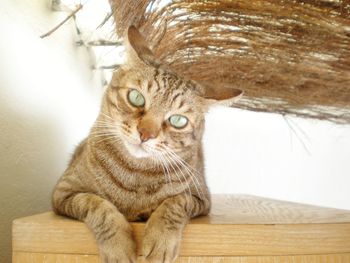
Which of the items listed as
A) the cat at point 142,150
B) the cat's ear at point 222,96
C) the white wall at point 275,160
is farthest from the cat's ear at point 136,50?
the white wall at point 275,160

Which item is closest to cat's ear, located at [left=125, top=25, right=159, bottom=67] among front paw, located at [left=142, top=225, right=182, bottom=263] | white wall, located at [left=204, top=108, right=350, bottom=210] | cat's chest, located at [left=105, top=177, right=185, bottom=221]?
cat's chest, located at [left=105, top=177, right=185, bottom=221]

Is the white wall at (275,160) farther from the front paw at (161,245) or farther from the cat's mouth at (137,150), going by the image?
the front paw at (161,245)

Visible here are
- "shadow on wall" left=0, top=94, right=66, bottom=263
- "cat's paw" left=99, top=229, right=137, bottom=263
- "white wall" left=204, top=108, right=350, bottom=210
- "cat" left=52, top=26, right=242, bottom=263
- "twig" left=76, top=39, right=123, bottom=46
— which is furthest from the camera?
"white wall" left=204, top=108, right=350, bottom=210

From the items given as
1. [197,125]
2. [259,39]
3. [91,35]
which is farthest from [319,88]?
[91,35]

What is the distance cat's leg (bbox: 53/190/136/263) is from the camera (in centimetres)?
68

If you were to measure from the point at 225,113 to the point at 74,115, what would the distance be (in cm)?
74

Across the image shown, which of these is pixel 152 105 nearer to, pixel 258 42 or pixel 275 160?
pixel 258 42

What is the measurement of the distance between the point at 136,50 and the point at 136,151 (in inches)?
7.9

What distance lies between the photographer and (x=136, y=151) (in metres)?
0.80

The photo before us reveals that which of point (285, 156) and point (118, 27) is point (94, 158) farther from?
point (285, 156)

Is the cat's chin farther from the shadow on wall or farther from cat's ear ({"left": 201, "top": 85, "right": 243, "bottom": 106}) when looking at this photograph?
the shadow on wall

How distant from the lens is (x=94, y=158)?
33.8 inches

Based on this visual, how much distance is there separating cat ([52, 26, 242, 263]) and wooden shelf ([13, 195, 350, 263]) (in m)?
0.04

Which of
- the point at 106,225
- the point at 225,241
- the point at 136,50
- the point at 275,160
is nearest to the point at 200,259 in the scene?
the point at 225,241
